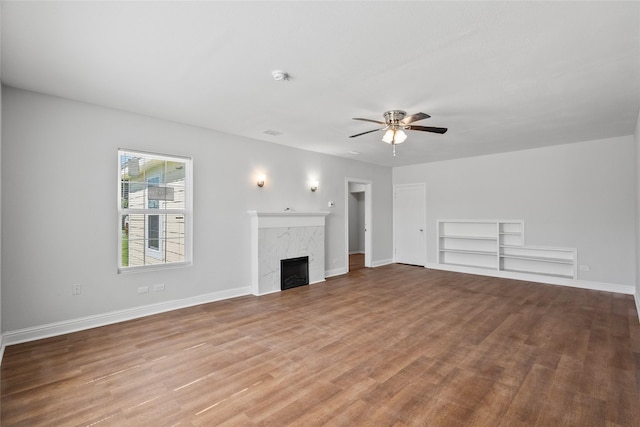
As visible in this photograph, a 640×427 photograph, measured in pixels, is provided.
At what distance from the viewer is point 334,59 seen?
8.45 ft

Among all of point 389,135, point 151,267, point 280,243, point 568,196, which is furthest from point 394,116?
point 568,196

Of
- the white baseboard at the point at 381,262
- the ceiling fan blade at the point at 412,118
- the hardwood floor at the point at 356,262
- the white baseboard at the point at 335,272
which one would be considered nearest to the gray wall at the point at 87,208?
the white baseboard at the point at 335,272

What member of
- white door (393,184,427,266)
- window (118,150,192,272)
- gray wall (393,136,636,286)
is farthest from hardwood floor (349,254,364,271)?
window (118,150,192,272)

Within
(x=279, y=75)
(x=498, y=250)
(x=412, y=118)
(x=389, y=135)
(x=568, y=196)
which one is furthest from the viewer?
(x=498, y=250)

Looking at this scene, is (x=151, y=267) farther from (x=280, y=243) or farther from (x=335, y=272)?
(x=335, y=272)

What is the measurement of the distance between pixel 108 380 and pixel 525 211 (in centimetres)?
717

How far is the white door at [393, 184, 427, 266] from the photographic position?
7774 mm

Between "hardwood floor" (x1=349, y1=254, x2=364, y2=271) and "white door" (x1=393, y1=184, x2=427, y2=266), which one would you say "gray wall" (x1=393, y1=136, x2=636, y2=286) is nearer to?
"white door" (x1=393, y1=184, x2=427, y2=266)

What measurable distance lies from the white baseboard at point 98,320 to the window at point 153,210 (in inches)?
21.7

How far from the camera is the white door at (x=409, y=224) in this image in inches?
306

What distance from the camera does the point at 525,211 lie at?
6.15 meters

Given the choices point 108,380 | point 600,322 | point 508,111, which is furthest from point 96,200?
point 600,322

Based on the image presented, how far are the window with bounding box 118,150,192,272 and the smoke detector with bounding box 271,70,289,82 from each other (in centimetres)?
227

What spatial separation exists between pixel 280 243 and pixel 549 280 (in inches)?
207
